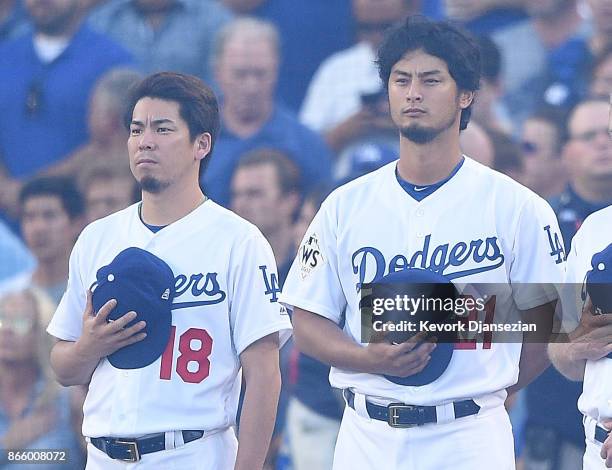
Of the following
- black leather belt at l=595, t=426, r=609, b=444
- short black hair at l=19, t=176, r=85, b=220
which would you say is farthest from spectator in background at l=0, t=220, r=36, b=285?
black leather belt at l=595, t=426, r=609, b=444

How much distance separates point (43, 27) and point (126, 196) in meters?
0.67

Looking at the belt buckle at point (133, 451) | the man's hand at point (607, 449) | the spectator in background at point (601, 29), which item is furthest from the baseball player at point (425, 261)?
the spectator in background at point (601, 29)

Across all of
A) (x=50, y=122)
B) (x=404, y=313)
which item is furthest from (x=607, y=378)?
(x=50, y=122)

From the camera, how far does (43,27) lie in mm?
4035

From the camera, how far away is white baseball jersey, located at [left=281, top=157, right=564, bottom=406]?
8.80 ft

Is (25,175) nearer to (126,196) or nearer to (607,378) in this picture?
(126,196)

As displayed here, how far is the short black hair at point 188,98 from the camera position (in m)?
2.94

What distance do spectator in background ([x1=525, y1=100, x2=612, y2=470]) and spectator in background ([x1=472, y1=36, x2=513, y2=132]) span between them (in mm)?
225

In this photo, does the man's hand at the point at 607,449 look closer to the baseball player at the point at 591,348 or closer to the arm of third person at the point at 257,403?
the baseball player at the point at 591,348

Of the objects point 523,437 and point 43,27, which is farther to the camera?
point 43,27

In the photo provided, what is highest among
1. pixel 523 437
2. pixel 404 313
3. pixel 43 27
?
pixel 43 27

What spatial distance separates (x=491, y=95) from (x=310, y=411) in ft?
3.92

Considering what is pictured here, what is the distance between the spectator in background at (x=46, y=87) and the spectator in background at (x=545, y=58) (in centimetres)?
130

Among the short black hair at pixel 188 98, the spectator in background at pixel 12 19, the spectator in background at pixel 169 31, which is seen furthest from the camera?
the spectator in background at pixel 12 19
